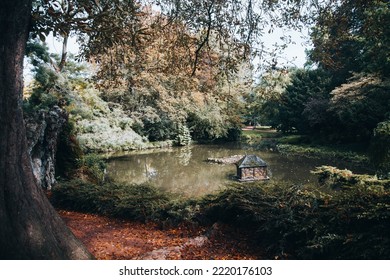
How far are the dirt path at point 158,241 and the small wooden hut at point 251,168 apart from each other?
27.8 feet

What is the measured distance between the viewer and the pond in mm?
14413

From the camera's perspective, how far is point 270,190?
5.19 meters

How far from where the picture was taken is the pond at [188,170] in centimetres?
1441

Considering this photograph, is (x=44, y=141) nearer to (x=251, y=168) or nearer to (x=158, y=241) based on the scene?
(x=158, y=241)

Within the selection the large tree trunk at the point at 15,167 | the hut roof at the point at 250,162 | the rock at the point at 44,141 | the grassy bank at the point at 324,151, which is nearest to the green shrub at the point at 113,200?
the rock at the point at 44,141

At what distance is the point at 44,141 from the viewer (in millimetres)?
8805

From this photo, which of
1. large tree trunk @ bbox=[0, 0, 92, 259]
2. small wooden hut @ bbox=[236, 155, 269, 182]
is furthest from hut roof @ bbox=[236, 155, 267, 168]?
large tree trunk @ bbox=[0, 0, 92, 259]

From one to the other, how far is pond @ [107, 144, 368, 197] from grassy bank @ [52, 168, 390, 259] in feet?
18.1

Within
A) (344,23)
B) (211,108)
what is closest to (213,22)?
(344,23)

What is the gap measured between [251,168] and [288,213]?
32.0 ft

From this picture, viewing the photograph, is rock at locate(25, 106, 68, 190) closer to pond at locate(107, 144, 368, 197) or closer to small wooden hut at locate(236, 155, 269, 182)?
pond at locate(107, 144, 368, 197)

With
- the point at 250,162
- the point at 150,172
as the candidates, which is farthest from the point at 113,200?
the point at 150,172

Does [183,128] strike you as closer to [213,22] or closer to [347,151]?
[347,151]

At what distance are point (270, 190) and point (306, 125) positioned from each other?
26788mm
